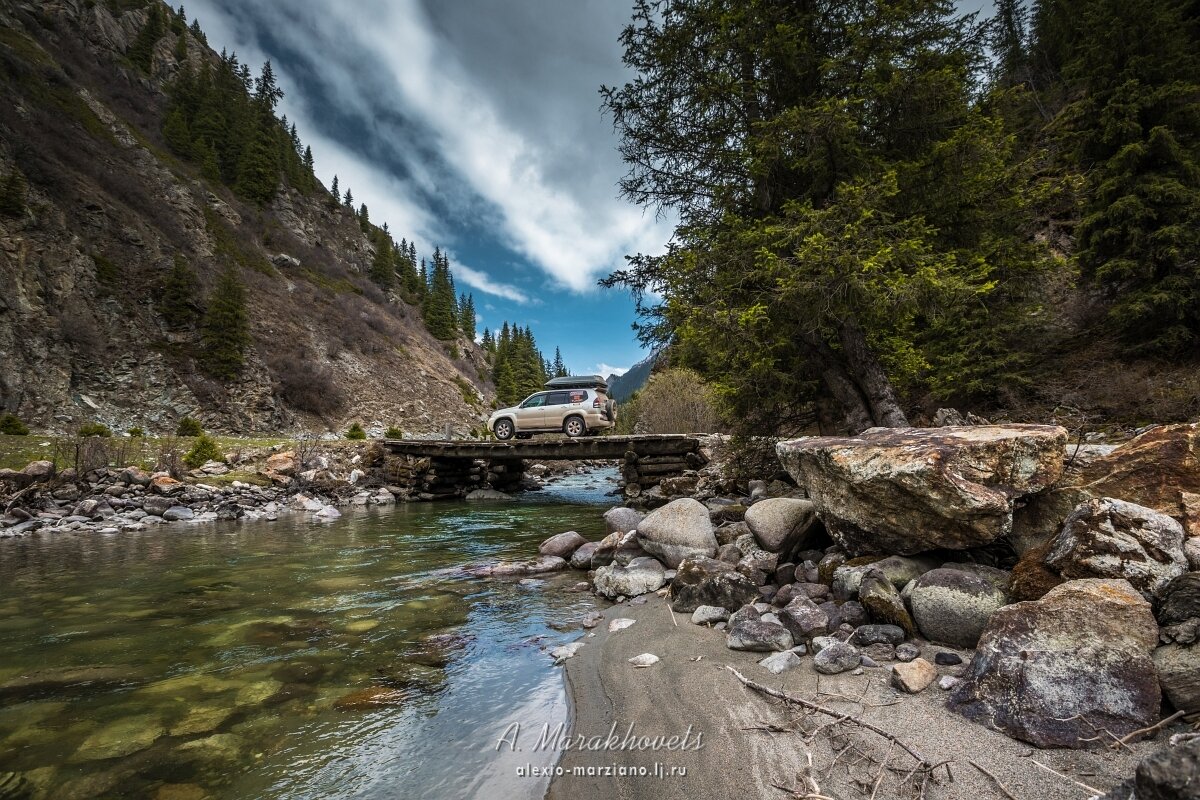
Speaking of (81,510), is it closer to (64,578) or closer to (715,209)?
(64,578)

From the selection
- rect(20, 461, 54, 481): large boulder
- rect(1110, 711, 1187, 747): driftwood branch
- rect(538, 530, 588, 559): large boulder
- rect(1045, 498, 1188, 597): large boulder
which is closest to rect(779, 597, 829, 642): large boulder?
rect(1045, 498, 1188, 597): large boulder

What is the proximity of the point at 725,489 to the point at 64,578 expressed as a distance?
12241mm

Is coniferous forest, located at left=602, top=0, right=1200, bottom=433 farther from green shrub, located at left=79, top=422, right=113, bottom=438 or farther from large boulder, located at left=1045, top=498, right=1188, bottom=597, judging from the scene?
green shrub, located at left=79, top=422, right=113, bottom=438

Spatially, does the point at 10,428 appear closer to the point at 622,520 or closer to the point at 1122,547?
the point at 622,520

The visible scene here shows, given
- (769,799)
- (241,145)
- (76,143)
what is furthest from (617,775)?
(241,145)

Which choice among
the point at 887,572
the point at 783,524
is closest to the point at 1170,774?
the point at 887,572

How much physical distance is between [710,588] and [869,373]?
536 centimetres

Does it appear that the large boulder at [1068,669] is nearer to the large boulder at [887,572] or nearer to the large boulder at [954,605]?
the large boulder at [954,605]

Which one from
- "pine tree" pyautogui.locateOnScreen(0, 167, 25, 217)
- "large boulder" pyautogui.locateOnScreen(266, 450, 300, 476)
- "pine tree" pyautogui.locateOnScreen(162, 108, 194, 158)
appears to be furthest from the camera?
"pine tree" pyautogui.locateOnScreen(162, 108, 194, 158)

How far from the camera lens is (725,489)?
40.6 ft

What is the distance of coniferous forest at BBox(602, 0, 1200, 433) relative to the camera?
7.64 metres

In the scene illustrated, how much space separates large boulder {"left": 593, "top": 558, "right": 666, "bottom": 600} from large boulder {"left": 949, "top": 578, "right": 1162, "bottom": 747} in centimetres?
381

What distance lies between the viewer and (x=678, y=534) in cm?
673

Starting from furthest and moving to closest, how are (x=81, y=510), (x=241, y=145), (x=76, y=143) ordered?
(x=241, y=145) → (x=76, y=143) → (x=81, y=510)
